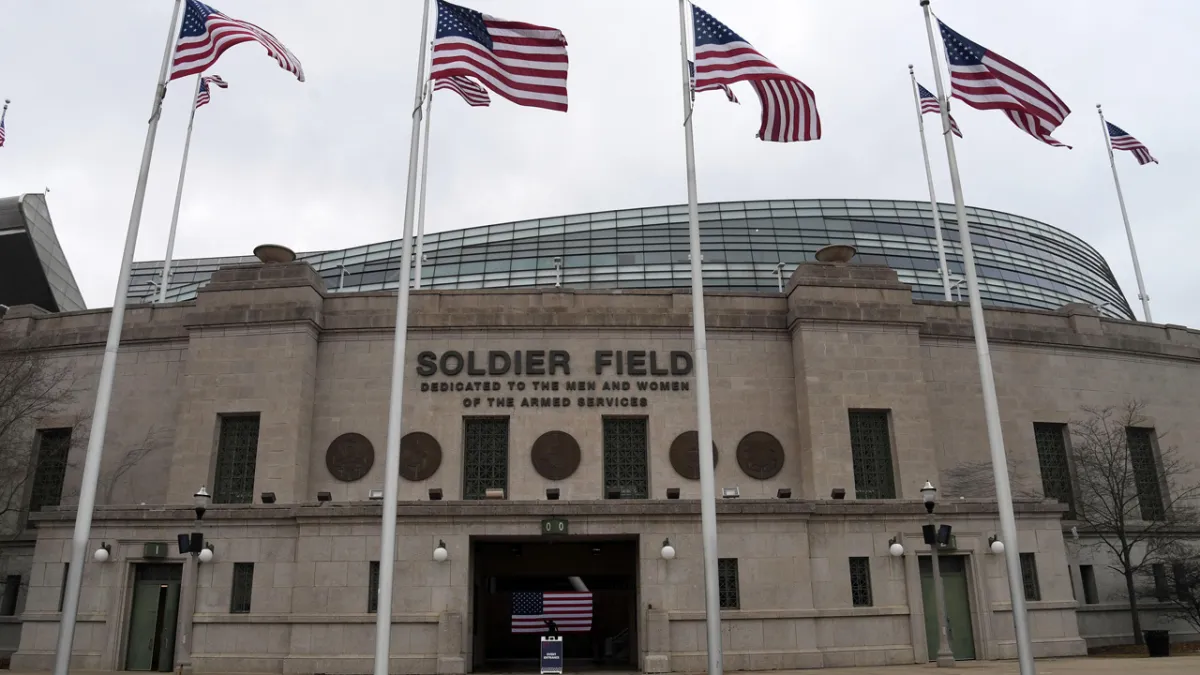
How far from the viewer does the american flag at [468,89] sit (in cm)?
1959

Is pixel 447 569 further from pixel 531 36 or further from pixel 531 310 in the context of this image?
pixel 531 36

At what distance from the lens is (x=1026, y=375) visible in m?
31.7

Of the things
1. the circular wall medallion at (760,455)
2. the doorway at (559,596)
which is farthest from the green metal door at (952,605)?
the doorway at (559,596)

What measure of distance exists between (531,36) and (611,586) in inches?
793

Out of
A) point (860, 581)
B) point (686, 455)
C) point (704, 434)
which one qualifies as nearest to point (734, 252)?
point (686, 455)

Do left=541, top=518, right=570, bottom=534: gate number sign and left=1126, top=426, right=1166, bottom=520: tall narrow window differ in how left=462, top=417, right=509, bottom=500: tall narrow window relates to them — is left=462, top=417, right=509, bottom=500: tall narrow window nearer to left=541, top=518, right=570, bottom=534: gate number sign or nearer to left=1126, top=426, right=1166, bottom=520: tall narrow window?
left=541, top=518, right=570, bottom=534: gate number sign

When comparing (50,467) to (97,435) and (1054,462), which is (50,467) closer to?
(97,435)

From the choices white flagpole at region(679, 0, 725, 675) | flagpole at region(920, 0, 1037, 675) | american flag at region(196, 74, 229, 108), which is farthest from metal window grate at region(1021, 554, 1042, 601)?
american flag at region(196, 74, 229, 108)

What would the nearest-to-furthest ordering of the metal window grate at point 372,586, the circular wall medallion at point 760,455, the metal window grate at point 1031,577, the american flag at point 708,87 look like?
1. the american flag at point 708,87
2. the metal window grate at point 372,586
3. the metal window grate at point 1031,577
4. the circular wall medallion at point 760,455

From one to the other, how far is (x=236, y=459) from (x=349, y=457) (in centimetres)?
341

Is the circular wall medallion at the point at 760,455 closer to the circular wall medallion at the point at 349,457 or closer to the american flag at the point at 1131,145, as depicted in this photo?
the circular wall medallion at the point at 349,457

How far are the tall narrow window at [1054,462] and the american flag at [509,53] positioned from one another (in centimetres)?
2173

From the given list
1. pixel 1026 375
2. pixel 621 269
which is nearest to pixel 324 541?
pixel 1026 375

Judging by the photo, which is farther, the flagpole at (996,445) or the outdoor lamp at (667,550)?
the outdoor lamp at (667,550)
